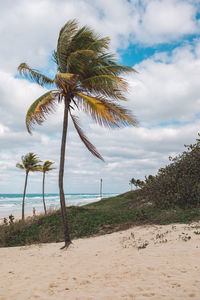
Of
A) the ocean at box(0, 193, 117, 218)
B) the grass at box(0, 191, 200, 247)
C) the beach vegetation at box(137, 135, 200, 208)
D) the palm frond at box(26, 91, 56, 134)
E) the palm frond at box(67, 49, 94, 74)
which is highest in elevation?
the palm frond at box(67, 49, 94, 74)

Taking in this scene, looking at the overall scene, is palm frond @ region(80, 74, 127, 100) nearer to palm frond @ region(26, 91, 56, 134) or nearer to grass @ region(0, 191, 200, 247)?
palm frond @ region(26, 91, 56, 134)

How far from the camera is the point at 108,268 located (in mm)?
6246

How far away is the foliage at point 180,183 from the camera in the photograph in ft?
46.0

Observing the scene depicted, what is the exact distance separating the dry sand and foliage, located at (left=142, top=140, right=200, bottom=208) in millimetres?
4969

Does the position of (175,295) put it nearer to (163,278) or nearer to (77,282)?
(163,278)

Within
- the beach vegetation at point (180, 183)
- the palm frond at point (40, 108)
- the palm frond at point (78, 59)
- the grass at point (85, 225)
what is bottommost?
the grass at point (85, 225)

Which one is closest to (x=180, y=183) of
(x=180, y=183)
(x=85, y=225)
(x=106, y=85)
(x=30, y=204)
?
(x=180, y=183)

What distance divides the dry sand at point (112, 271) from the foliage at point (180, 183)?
497 cm

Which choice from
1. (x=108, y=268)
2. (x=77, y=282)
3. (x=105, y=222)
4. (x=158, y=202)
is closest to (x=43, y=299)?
(x=77, y=282)

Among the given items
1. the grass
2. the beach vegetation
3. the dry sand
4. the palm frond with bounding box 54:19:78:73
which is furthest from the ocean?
the palm frond with bounding box 54:19:78:73

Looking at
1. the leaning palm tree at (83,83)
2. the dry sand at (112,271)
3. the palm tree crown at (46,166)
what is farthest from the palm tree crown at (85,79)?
the palm tree crown at (46,166)

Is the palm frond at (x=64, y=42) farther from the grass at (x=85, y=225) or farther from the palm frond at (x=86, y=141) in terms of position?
the grass at (x=85, y=225)

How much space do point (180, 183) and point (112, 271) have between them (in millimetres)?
9851

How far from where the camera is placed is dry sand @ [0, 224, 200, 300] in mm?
4496
